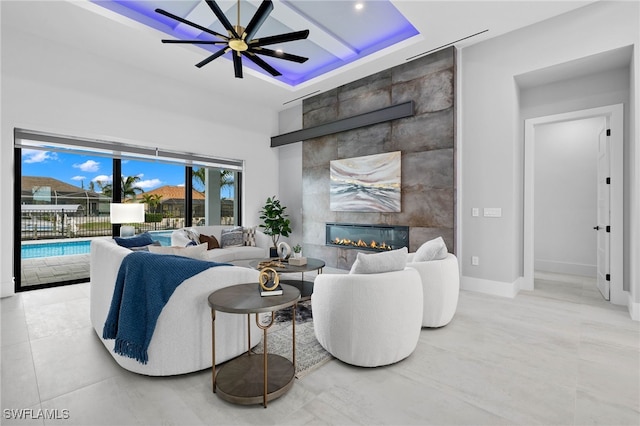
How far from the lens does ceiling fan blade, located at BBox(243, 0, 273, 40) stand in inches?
101

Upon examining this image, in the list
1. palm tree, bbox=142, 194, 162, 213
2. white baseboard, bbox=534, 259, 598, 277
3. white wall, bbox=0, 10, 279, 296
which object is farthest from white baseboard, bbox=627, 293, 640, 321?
palm tree, bbox=142, 194, 162, 213

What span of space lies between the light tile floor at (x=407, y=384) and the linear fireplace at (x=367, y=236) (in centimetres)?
199

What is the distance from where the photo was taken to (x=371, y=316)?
2041 mm

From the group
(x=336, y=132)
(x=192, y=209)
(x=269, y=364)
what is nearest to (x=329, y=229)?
(x=336, y=132)

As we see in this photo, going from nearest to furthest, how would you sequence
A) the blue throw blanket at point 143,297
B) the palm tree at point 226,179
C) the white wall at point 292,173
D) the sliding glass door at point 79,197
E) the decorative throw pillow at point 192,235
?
the blue throw blanket at point 143,297 → the sliding glass door at point 79,197 → the decorative throw pillow at point 192,235 → the palm tree at point 226,179 → the white wall at point 292,173

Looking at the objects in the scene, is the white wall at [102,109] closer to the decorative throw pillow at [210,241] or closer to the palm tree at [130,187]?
the palm tree at [130,187]

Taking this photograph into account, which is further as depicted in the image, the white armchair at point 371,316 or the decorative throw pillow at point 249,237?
the decorative throw pillow at point 249,237

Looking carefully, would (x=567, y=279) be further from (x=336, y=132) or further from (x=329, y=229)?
(x=336, y=132)

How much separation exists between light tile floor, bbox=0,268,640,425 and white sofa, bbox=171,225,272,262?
1.75m

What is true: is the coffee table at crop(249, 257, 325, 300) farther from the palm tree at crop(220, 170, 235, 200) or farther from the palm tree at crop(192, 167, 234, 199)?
the palm tree at crop(220, 170, 235, 200)

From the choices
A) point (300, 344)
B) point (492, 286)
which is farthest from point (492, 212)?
point (300, 344)

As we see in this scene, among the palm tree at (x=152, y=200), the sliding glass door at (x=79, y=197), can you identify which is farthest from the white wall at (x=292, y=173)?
the palm tree at (x=152, y=200)

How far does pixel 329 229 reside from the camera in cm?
584

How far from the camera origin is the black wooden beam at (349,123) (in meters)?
4.67
